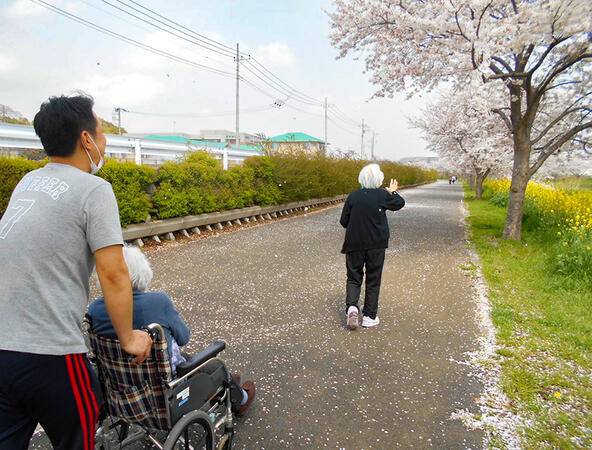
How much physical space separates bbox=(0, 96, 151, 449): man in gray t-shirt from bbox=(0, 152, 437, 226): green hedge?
544 cm

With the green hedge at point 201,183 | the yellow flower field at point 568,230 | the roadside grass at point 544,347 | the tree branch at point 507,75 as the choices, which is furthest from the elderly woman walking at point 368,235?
the green hedge at point 201,183

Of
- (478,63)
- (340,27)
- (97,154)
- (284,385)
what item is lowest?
(284,385)

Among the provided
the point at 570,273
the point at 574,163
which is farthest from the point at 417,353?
the point at 574,163

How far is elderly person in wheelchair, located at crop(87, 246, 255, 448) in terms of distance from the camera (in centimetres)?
172

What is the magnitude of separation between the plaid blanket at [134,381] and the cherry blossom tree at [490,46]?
753cm

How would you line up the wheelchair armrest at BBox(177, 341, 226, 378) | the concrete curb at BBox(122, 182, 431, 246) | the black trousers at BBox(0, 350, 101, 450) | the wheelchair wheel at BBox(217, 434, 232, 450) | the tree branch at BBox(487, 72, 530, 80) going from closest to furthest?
the black trousers at BBox(0, 350, 101, 450) → the wheelchair armrest at BBox(177, 341, 226, 378) → the wheelchair wheel at BBox(217, 434, 232, 450) → the tree branch at BBox(487, 72, 530, 80) → the concrete curb at BBox(122, 182, 431, 246)

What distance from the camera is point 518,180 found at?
336 inches

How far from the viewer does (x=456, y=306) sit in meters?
4.79

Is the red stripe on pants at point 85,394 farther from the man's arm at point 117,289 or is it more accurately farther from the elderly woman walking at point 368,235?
the elderly woman walking at point 368,235

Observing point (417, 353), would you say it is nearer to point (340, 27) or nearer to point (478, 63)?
point (478, 63)

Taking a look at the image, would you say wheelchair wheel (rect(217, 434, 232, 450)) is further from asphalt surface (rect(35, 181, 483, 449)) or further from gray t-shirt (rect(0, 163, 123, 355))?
gray t-shirt (rect(0, 163, 123, 355))

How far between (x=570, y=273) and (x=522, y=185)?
358 cm

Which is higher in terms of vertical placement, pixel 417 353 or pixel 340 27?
pixel 340 27

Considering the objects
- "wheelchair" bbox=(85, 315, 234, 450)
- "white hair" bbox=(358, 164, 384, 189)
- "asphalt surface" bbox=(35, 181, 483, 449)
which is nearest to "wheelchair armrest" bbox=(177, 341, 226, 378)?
"wheelchair" bbox=(85, 315, 234, 450)
